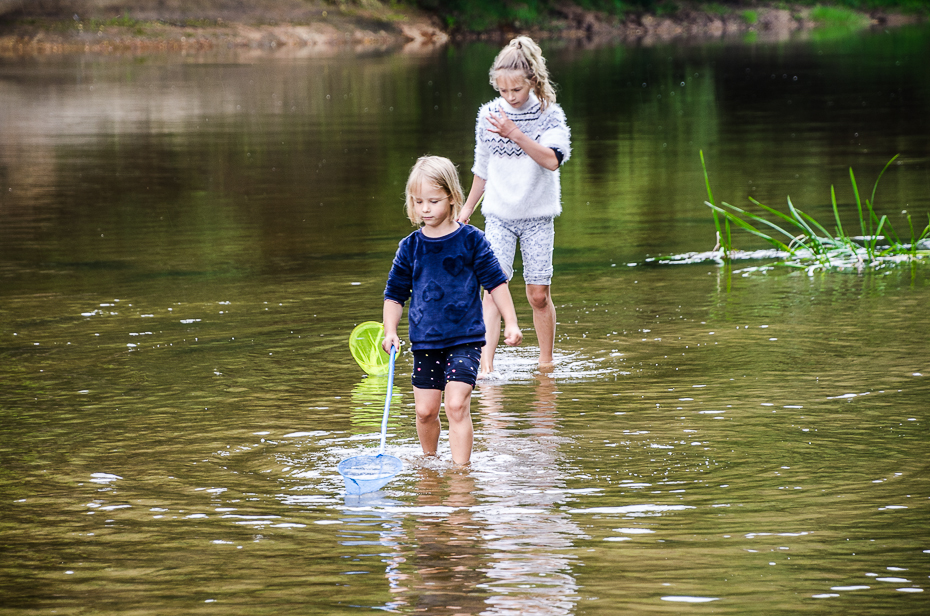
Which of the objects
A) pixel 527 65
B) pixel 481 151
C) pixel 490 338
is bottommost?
pixel 490 338

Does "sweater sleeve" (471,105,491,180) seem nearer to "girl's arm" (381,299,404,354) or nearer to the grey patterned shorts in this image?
the grey patterned shorts

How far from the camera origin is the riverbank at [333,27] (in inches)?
2060

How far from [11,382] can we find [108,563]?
2.77m

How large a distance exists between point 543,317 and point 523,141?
1017 millimetres

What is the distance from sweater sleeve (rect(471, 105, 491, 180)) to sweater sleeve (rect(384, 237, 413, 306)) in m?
1.60

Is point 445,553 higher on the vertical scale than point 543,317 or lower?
lower

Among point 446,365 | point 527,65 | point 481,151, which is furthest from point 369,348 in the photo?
point 446,365

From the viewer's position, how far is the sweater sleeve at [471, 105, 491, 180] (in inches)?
266

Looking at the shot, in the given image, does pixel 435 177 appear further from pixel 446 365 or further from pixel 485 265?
pixel 446 365

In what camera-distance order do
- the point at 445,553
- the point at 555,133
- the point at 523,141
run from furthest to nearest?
the point at 555,133, the point at 523,141, the point at 445,553

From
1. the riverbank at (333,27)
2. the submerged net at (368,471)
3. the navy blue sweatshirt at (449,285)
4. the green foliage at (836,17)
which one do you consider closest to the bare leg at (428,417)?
the navy blue sweatshirt at (449,285)

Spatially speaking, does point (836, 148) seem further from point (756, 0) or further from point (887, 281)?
point (756, 0)

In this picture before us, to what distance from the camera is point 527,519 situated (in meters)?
4.54

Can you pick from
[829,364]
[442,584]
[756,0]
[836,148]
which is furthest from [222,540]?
[756,0]
